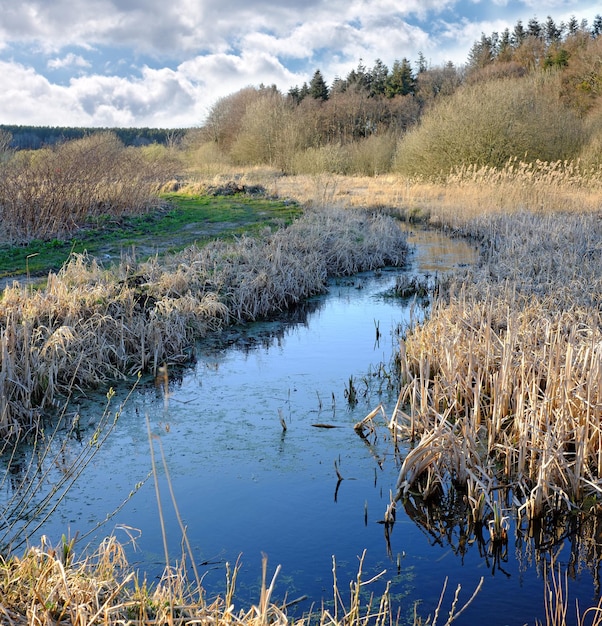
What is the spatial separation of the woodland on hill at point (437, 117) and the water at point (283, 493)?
14881 mm

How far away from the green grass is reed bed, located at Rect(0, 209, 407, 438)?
3.33ft

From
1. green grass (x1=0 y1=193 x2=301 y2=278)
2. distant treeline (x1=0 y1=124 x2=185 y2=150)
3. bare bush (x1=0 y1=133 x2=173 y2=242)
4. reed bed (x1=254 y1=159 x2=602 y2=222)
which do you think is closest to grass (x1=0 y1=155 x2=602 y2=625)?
reed bed (x1=254 y1=159 x2=602 y2=222)

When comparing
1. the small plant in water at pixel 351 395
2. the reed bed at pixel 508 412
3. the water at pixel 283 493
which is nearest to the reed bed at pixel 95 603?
the water at pixel 283 493

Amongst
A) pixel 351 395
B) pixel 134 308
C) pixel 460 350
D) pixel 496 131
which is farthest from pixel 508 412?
pixel 496 131

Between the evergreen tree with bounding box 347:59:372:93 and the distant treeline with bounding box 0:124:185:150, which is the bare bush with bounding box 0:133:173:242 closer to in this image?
the evergreen tree with bounding box 347:59:372:93

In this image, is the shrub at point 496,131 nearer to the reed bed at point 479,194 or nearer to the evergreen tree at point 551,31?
the reed bed at point 479,194

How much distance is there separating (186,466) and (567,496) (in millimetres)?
2608

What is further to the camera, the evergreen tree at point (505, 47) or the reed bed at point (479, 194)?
the evergreen tree at point (505, 47)

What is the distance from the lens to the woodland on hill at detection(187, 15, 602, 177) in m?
20.4

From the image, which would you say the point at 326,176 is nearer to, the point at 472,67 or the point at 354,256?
the point at 354,256

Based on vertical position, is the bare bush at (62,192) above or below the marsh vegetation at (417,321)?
above

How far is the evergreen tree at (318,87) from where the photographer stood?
4944cm

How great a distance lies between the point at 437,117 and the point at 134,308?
17101 mm

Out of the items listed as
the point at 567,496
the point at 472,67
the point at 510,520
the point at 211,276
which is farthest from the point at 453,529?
the point at 472,67
